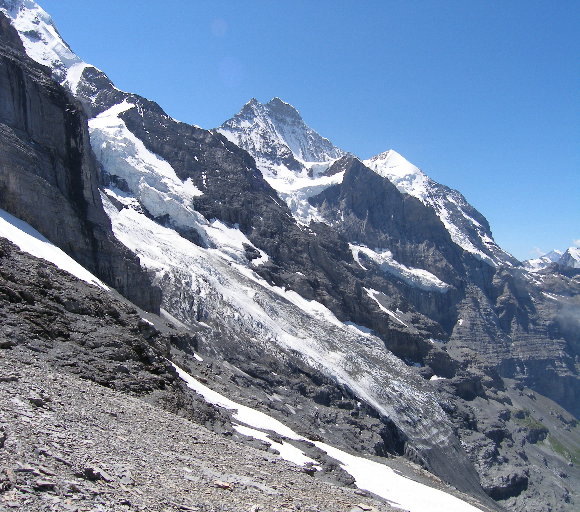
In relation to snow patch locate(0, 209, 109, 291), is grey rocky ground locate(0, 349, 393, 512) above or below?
below

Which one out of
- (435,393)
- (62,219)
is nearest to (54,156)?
(62,219)

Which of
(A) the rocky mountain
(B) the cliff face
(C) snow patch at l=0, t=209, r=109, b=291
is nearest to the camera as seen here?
(A) the rocky mountain

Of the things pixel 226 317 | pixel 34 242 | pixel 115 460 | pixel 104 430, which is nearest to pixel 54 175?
pixel 34 242

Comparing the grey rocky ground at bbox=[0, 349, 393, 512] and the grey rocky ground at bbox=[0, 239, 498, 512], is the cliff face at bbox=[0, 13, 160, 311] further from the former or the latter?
the grey rocky ground at bbox=[0, 349, 393, 512]

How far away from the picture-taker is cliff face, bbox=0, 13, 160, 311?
199 ft

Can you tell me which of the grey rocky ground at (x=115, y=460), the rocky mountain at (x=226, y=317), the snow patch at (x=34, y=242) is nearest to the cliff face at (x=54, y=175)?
the rocky mountain at (x=226, y=317)

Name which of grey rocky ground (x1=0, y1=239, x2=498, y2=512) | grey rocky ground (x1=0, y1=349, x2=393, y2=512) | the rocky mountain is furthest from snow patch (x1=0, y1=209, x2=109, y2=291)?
grey rocky ground (x1=0, y1=349, x2=393, y2=512)

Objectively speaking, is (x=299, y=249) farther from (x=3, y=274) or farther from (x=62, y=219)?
(x=3, y=274)

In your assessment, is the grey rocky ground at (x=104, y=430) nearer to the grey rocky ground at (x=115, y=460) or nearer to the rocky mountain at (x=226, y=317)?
the grey rocky ground at (x=115, y=460)

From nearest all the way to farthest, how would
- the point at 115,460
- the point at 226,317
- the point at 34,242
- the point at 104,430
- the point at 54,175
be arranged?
the point at 115,460 → the point at 104,430 → the point at 34,242 → the point at 54,175 → the point at 226,317

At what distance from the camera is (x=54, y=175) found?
68.6 m

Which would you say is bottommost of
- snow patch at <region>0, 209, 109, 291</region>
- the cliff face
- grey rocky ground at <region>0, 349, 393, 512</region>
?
grey rocky ground at <region>0, 349, 393, 512</region>

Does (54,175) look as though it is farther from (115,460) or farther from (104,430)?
(115,460)

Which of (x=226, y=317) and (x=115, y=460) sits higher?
(x=226, y=317)
